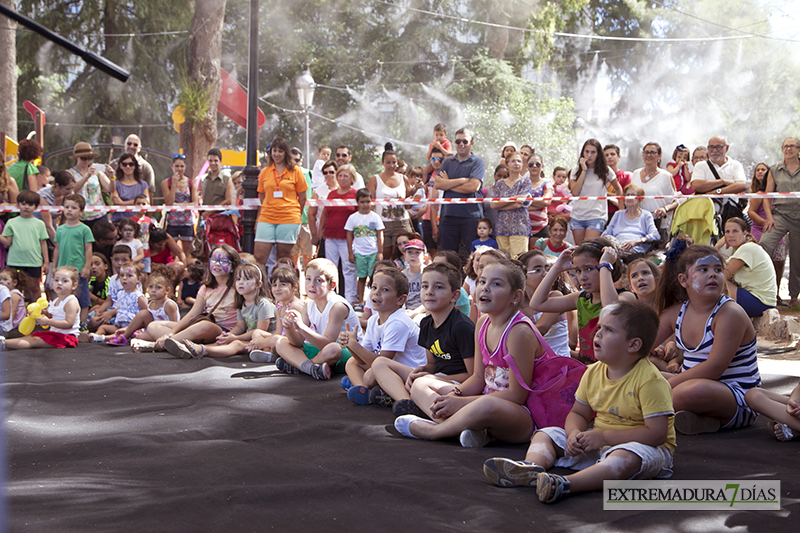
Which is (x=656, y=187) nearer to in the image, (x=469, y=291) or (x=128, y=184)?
(x=469, y=291)

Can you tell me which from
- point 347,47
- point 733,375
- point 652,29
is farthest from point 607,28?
point 733,375

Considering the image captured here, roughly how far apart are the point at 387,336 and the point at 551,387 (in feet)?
4.37

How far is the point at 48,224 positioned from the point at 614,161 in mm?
7150

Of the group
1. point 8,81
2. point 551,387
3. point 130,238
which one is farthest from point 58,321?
point 8,81

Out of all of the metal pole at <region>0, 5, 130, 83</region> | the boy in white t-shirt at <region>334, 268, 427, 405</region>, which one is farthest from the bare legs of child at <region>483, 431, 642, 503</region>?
the metal pole at <region>0, 5, 130, 83</region>

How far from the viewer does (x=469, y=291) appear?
21.1 feet

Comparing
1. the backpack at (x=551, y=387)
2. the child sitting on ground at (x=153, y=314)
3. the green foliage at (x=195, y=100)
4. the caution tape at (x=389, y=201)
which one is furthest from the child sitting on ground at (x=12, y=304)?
the green foliage at (x=195, y=100)

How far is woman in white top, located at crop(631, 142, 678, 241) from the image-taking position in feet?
26.5

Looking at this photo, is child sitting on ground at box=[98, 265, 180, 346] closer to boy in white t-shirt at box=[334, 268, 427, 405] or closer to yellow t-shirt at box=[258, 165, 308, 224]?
yellow t-shirt at box=[258, 165, 308, 224]

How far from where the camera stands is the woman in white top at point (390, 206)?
8844 mm

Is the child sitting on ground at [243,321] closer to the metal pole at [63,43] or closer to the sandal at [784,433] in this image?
the sandal at [784,433]

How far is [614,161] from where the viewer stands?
8.95 meters

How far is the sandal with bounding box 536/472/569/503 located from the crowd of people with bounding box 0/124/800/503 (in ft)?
0.04

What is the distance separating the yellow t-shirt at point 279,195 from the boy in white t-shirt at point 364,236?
716 millimetres
